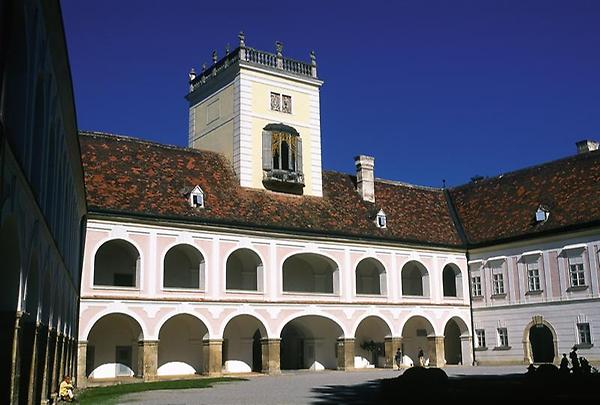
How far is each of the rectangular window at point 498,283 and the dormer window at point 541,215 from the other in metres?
3.55

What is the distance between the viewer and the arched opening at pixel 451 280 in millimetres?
39281

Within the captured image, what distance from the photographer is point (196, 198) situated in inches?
1240

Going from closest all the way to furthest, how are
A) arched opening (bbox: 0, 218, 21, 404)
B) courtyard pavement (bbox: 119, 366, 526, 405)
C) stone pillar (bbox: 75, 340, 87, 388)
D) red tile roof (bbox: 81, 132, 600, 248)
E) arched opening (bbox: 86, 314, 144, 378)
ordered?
arched opening (bbox: 0, 218, 21, 404) → courtyard pavement (bbox: 119, 366, 526, 405) → stone pillar (bbox: 75, 340, 87, 388) → arched opening (bbox: 86, 314, 144, 378) → red tile roof (bbox: 81, 132, 600, 248)

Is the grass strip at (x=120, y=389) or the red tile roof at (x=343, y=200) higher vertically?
the red tile roof at (x=343, y=200)

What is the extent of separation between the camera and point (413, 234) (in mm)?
38094

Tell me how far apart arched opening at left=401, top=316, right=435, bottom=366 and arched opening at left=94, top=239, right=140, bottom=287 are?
1535 cm

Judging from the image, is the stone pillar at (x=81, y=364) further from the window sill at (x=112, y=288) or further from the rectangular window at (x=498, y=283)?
the rectangular window at (x=498, y=283)

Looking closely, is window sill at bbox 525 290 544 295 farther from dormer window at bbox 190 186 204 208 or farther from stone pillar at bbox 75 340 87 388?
stone pillar at bbox 75 340 87 388

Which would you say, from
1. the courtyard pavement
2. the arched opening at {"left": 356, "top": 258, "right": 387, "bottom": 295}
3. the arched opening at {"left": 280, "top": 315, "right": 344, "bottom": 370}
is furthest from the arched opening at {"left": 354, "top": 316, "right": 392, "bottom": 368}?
the courtyard pavement

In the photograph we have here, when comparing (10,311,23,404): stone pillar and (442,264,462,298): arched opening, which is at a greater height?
(442,264,462,298): arched opening

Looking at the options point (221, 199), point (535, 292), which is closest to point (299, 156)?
point (221, 199)

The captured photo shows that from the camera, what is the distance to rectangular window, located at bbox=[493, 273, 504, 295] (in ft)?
123

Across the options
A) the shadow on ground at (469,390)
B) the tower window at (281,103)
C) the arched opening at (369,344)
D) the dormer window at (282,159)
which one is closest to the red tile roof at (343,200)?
the dormer window at (282,159)

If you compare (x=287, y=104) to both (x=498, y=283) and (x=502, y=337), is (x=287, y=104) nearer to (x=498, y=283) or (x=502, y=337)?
(x=498, y=283)
